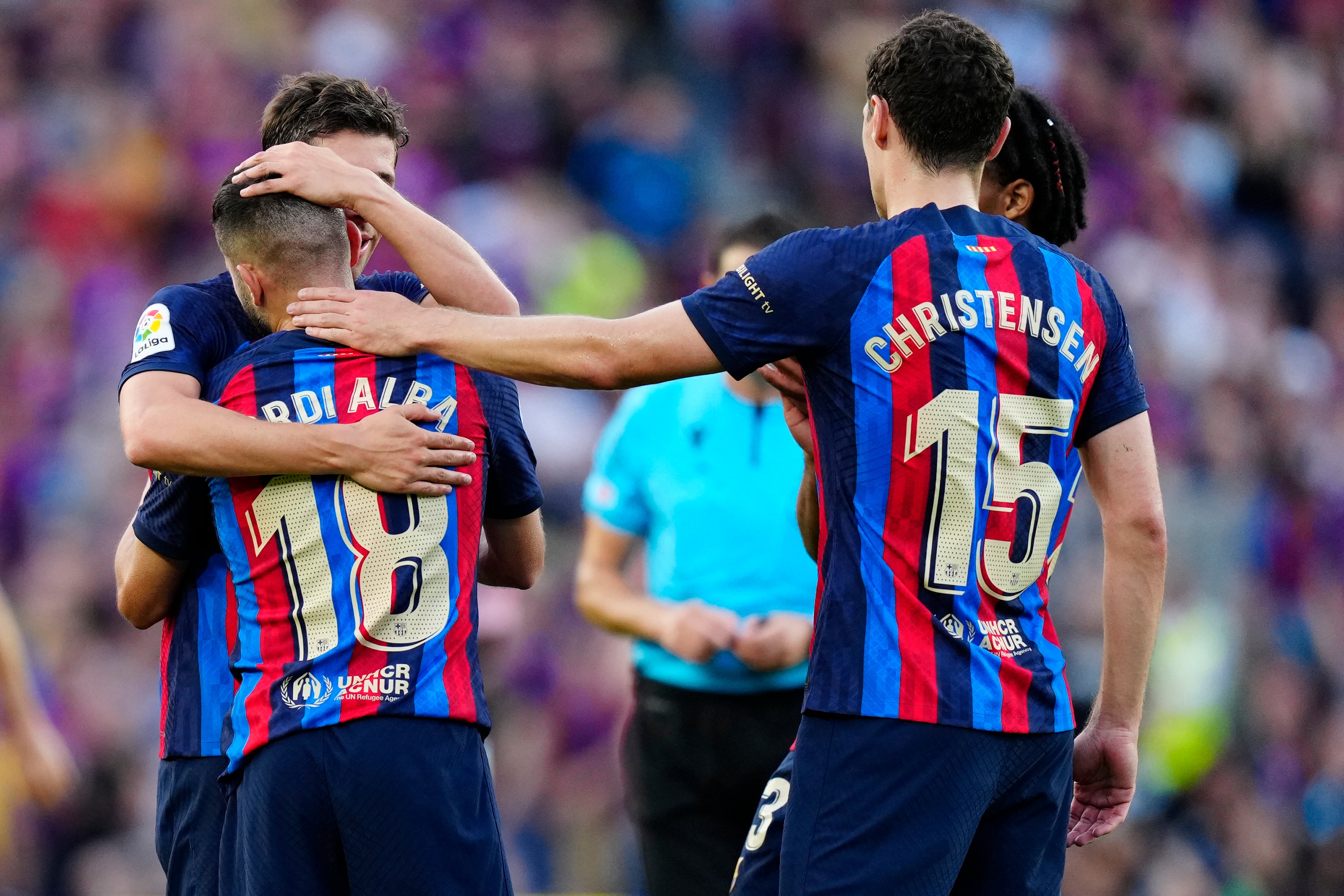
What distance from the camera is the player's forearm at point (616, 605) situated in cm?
481

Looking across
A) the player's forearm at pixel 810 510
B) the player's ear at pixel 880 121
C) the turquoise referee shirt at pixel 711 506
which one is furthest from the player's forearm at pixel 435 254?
the turquoise referee shirt at pixel 711 506

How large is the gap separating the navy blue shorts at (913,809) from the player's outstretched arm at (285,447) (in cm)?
95

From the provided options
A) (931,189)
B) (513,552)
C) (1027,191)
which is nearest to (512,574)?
(513,552)

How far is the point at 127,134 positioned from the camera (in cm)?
947

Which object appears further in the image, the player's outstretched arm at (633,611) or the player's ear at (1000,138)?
the player's outstretched arm at (633,611)

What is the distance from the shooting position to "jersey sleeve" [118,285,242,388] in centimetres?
314

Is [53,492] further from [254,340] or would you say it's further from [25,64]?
[254,340]

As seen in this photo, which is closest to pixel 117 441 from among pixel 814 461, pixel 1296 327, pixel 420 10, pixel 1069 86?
pixel 420 10

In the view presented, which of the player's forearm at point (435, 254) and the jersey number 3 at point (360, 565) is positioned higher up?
the player's forearm at point (435, 254)

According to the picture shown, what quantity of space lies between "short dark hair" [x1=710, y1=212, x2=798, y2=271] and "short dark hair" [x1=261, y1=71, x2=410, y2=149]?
1659 millimetres

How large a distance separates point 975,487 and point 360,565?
1223mm

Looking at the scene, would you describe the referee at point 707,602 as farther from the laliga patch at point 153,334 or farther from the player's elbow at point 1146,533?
the laliga patch at point 153,334

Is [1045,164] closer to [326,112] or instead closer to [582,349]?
[582,349]

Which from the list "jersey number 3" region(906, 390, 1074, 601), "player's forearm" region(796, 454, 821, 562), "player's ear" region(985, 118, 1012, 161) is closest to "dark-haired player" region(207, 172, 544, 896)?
"player's forearm" region(796, 454, 821, 562)
